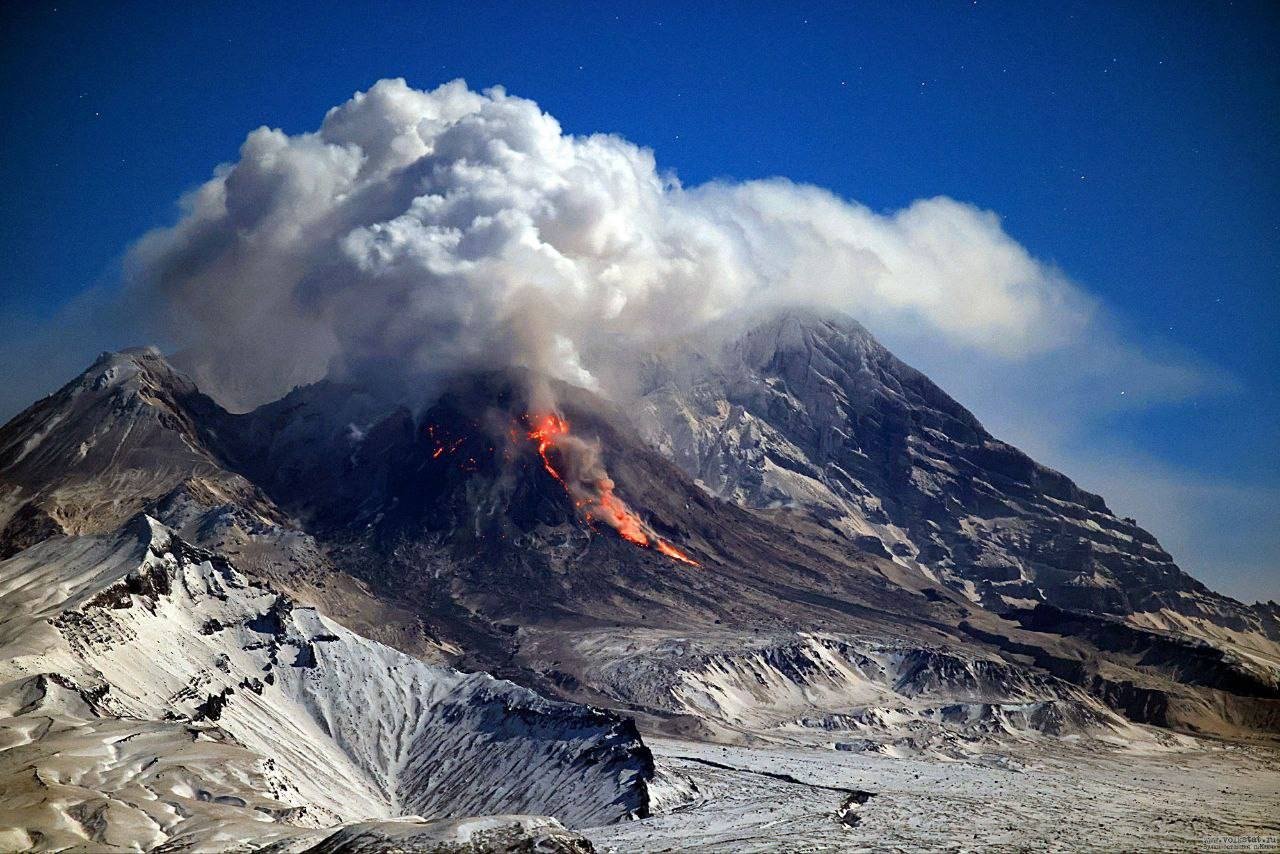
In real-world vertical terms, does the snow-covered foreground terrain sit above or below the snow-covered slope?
above

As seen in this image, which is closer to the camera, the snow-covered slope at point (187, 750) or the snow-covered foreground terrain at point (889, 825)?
the snow-covered slope at point (187, 750)

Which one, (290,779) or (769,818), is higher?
(769,818)

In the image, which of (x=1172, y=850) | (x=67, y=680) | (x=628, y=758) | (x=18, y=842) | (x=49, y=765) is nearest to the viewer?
(x=18, y=842)

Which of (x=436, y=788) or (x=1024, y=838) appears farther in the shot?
(x=436, y=788)

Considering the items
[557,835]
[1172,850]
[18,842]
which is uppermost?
[1172,850]

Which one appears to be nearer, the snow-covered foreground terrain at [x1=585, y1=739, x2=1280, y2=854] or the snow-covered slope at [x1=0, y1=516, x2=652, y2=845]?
the snow-covered slope at [x1=0, y1=516, x2=652, y2=845]

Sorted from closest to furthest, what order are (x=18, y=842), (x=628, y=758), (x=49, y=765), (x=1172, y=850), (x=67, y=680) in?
(x=18, y=842) < (x=49, y=765) < (x=1172, y=850) < (x=67, y=680) < (x=628, y=758)

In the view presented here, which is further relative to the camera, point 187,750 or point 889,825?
point 889,825

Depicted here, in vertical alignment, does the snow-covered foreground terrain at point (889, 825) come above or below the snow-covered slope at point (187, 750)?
above

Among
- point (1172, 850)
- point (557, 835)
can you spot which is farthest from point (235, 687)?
point (1172, 850)

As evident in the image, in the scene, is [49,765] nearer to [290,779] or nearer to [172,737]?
[172,737]

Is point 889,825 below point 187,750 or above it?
above
